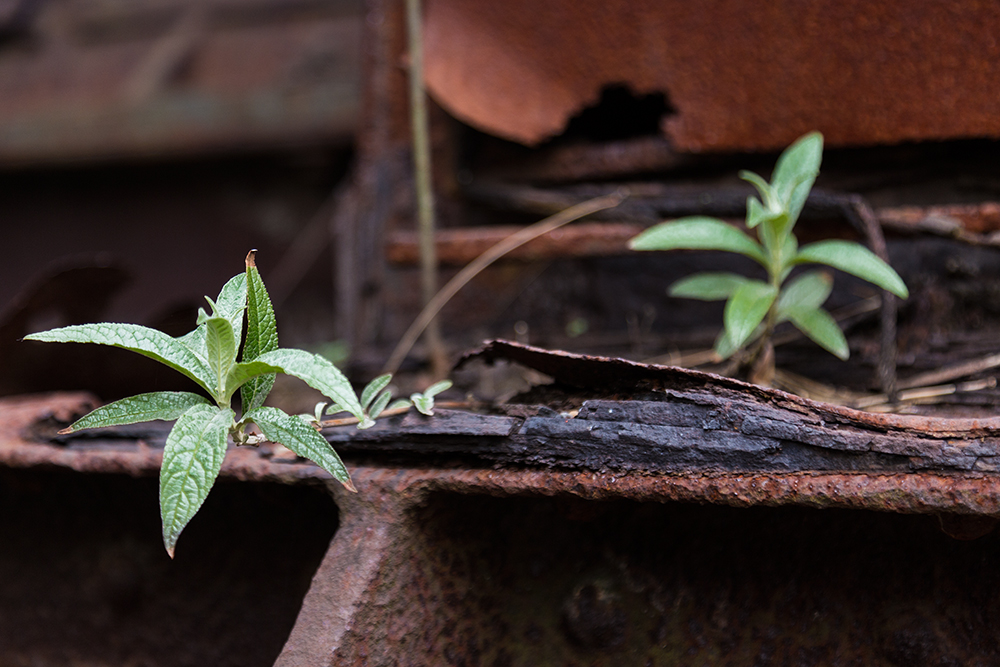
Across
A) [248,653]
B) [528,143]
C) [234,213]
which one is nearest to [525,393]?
[248,653]

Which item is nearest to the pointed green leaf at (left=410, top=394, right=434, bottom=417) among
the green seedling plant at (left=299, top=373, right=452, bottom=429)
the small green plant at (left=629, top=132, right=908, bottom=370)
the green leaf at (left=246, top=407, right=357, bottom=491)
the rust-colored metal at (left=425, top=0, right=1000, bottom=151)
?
the green seedling plant at (left=299, top=373, right=452, bottom=429)

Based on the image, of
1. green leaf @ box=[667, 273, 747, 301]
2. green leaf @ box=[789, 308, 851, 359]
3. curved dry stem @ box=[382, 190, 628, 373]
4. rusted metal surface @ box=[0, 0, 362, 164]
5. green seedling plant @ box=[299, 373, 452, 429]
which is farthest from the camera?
rusted metal surface @ box=[0, 0, 362, 164]

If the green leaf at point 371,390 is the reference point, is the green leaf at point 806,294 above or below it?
above

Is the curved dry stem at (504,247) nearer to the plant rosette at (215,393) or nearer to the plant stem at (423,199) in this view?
the plant stem at (423,199)

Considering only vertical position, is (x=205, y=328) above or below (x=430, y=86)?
below

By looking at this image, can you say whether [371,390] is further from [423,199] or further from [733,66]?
[733,66]

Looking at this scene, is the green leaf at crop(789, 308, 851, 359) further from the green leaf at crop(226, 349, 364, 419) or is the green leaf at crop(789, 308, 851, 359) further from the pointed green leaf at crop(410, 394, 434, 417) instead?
the green leaf at crop(226, 349, 364, 419)

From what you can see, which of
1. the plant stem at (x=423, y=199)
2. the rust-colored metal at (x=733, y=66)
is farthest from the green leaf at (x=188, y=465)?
the rust-colored metal at (x=733, y=66)

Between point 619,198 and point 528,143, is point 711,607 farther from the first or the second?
point 528,143
